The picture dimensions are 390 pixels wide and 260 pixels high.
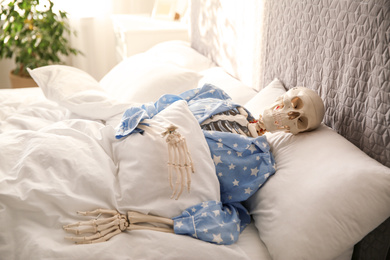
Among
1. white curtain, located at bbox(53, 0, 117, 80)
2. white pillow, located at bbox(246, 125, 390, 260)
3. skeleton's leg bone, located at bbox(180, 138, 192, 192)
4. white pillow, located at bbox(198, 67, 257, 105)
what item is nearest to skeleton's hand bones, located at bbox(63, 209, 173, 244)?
skeleton's leg bone, located at bbox(180, 138, 192, 192)

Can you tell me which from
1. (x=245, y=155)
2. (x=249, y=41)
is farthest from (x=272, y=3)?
(x=245, y=155)

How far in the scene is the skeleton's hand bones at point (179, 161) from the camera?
3.59 feet

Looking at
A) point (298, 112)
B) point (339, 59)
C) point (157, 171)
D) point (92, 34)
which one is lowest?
point (92, 34)

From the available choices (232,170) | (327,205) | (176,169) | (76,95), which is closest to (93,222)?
(176,169)

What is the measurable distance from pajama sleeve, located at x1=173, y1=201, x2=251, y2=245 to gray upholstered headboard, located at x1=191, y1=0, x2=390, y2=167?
0.44m

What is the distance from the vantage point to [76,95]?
1647 millimetres

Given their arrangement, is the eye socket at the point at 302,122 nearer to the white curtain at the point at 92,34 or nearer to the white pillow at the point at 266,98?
the white pillow at the point at 266,98

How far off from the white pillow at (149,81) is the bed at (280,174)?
0.49 meters

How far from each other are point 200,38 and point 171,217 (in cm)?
167

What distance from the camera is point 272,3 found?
1.67 m

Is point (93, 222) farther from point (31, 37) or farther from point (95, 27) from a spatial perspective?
point (95, 27)

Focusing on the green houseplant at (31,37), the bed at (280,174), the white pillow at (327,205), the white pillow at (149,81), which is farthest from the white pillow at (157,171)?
the green houseplant at (31,37)

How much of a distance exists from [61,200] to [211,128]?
55 cm

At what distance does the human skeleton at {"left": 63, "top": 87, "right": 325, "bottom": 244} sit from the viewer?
1.00m
